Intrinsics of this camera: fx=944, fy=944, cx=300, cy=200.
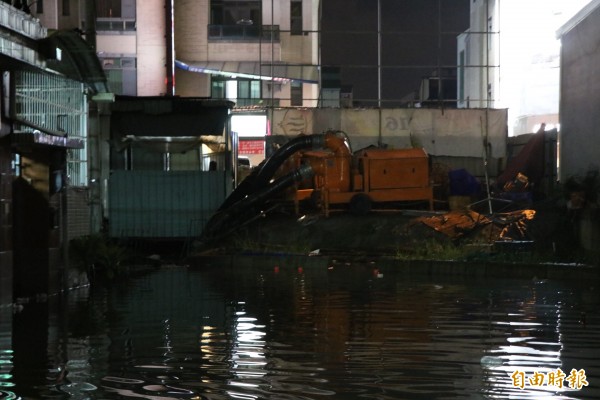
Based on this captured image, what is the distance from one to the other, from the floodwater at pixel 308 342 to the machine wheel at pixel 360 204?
10.0 meters

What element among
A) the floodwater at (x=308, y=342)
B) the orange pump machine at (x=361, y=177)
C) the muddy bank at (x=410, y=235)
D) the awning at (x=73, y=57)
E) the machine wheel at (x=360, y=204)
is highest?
the awning at (x=73, y=57)

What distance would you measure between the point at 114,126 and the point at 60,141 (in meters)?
14.4

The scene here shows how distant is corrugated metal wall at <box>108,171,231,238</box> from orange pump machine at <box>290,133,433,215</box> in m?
2.90

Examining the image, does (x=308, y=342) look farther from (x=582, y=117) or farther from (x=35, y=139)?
(x=582, y=117)

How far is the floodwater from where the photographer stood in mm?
8984

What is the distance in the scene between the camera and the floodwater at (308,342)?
898cm

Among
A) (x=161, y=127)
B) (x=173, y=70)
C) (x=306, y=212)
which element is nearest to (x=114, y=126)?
(x=161, y=127)

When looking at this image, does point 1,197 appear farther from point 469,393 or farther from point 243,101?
point 243,101

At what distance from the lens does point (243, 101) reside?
43.8 meters

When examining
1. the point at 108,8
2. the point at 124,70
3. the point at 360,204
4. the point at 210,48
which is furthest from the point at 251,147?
the point at 360,204

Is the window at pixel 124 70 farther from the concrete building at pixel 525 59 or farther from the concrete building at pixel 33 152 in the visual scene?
the concrete building at pixel 33 152

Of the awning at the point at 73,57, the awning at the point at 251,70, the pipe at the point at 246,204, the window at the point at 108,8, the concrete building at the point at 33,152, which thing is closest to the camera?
the concrete building at the point at 33,152

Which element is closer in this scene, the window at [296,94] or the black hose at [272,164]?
the black hose at [272,164]

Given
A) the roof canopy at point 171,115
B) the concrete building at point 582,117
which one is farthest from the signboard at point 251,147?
the concrete building at point 582,117
